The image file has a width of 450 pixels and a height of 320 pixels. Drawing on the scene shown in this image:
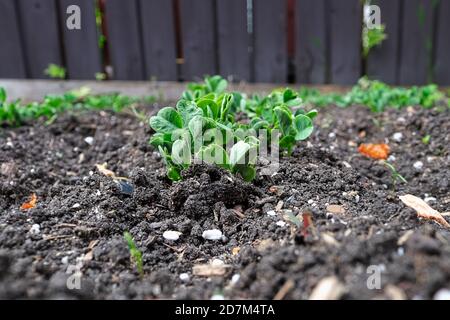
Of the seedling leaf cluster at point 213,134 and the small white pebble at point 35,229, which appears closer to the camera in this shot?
the small white pebble at point 35,229

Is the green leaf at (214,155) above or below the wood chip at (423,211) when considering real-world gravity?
above

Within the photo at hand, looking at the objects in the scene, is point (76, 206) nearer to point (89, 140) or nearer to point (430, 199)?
point (89, 140)

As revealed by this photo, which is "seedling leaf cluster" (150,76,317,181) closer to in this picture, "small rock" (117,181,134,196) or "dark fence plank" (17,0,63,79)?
"small rock" (117,181,134,196)

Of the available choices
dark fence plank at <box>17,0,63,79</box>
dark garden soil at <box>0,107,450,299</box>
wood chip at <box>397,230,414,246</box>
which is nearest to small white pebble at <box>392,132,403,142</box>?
dark garden soil at <box>0,107,450,299</box>

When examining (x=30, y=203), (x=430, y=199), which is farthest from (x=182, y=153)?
(x=430, y=199)

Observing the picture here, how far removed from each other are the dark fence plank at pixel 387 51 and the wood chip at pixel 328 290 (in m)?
3.29

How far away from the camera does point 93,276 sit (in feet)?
4.75

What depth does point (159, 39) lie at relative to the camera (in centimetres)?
422

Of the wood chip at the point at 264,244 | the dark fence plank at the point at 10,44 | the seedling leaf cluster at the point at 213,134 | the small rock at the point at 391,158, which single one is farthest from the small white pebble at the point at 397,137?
the dark fence plank at the point at 10,44

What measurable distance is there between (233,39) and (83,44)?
46.2 inches

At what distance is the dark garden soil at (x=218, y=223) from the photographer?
49.8 inches

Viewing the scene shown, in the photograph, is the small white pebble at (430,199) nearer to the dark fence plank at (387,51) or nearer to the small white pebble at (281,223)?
the small white pebble at (281,223)

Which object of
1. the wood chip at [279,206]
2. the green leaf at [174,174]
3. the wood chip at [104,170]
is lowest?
the wood chip at [104,170]
